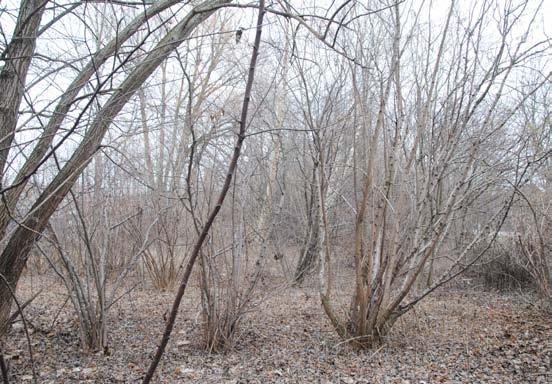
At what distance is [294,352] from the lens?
375 cm

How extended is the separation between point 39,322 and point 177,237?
2.62m

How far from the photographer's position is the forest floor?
3.22 metres

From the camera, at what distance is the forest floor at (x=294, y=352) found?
3219 millimetres

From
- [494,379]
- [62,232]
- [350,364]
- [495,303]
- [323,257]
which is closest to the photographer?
[494,379]

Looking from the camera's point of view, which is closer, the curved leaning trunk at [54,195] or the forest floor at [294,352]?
the curved leaning trunk at [54,195]

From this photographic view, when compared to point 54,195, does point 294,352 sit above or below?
below

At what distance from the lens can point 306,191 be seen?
25.2 feet

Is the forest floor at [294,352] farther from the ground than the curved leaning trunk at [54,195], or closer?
closer

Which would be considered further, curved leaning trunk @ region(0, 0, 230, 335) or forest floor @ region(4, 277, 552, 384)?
forest floor @ region(4, 277, 552, 384)

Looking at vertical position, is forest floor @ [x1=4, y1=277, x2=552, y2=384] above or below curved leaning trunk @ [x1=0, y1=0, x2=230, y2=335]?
below

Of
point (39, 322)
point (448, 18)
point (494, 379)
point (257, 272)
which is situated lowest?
point (494, 379)

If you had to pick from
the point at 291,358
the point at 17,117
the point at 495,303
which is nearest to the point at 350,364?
the point at 291,358

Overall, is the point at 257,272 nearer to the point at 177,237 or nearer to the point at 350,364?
the point at 350,364

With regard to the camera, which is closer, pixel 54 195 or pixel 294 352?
pixel 54 195
